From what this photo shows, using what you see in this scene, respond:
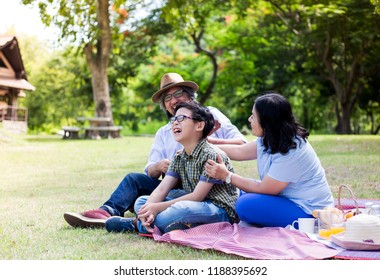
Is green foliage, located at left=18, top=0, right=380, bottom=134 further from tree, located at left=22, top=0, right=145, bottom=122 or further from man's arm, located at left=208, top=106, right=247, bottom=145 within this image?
man's arm, located at left=208, top=106, right=247, bottom=145

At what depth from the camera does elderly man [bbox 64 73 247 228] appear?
5156 millimetres

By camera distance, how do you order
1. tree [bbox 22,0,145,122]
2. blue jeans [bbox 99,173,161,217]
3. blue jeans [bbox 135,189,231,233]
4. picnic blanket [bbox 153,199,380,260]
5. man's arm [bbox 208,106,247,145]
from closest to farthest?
picnic blanket [bbox 153,199,380,260] < blue jeans [bbox 135,189,231,233] < blue jeans [bbox 99,173,161,217] < man's arm [bbox 208,106,247,145] < tree [bbox 22,0,145,122]

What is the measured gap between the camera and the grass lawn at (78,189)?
13.6 ft

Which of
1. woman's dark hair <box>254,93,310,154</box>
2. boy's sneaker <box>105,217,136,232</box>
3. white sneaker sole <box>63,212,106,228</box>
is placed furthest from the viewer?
white sneaker sole <box>63,212,106,228</box>

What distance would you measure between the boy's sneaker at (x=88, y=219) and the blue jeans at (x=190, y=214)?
54 centimetres

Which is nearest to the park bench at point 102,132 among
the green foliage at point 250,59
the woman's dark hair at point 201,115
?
the green foliage at point 250,59

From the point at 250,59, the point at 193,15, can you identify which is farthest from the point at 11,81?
the point at 250,59

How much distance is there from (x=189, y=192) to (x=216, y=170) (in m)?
0.51

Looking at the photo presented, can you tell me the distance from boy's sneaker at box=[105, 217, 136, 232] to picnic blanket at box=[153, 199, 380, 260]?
0.36 meters

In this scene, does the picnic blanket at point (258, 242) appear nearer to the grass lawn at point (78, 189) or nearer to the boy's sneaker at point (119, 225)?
the grass lawn at point (78, 189)

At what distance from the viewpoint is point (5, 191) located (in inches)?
327

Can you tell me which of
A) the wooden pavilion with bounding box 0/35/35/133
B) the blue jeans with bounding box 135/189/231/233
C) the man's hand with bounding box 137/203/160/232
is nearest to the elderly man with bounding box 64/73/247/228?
the man's hand with bounding box 137/203/160/232

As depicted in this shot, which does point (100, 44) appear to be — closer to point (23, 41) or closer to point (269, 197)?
point (269, 197)
